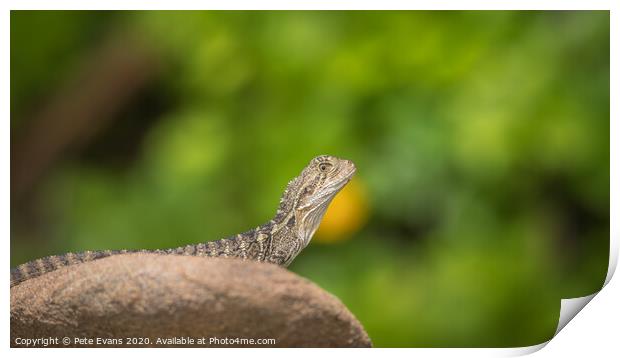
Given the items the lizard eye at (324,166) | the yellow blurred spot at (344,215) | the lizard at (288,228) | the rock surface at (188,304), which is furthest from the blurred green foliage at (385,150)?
the rock surface at (188,304)

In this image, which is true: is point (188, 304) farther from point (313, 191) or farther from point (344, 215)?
point (344, 215)

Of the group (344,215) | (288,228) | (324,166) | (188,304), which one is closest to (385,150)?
(344,215)

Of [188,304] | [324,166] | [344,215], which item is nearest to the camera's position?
[188,304]

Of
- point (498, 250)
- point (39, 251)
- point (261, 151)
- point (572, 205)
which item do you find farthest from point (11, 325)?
point (572, 205)

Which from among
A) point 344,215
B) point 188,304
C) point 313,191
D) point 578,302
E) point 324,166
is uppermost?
point 324,166

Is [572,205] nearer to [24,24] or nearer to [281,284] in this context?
[281,284]

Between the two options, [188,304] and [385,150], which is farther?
[385,150]
